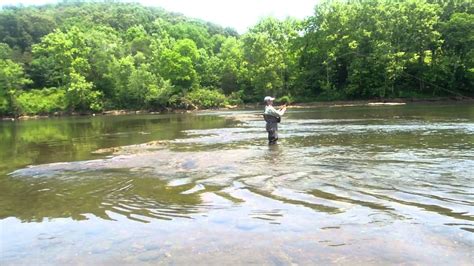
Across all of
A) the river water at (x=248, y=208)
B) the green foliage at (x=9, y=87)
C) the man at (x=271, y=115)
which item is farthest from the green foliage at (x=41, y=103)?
the man at (x=271, y=115)

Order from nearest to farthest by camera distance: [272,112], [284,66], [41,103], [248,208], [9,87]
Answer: [248,208], [272,112], [9,87], [41,103], [284,66]

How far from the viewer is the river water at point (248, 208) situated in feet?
19.9

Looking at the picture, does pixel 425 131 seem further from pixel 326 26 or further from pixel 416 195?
pixel 326 26

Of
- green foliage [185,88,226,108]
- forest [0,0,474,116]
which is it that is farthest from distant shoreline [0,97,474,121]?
green foliage [185,88,226,108]

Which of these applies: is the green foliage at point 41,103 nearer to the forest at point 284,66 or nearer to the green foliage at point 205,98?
the forest at point 284,66

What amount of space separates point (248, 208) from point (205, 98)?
64.9 metres

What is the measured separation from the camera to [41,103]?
74250 millimetres

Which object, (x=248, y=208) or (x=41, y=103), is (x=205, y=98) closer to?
(x=41, y=103)

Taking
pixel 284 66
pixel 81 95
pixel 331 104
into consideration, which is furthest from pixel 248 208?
pixel 81 95

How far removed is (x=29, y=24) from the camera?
120m

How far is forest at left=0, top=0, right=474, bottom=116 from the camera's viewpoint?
6262cm

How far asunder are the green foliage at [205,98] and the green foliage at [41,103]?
72.6 feet

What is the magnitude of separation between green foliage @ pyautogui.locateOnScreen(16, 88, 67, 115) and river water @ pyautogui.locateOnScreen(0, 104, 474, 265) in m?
62.6

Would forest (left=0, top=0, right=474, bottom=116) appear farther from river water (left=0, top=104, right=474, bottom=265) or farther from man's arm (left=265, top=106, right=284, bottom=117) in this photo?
river water (left=0, top=104, right=474, bottom=265)
